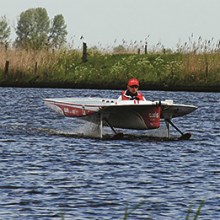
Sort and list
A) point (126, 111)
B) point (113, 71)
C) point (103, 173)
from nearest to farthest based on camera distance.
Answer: point (103, 173)
point (126, 111)
point (113, 71)

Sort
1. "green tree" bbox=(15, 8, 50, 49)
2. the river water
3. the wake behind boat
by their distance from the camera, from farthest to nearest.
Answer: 1. "green tree" bbox=(15, 8, 50, 49)
2. the wake behind boat
3. the river water

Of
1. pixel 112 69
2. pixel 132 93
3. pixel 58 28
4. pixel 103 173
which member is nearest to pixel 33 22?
pixel 58 28

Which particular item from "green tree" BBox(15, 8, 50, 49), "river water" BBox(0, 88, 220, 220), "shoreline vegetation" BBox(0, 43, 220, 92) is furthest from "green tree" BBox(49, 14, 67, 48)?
"river water" BBox(0, 88, 220, 220)

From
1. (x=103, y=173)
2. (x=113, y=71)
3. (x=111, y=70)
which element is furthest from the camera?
(x=111, y=70)

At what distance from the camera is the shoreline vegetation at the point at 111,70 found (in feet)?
179

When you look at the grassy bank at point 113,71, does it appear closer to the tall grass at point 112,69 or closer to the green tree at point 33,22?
the tall grass at point 112,69

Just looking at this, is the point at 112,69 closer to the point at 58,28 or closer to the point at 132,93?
the point at 132,93

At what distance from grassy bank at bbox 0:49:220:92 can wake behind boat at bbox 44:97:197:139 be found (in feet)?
87.9

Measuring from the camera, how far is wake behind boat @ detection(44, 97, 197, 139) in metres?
26.1

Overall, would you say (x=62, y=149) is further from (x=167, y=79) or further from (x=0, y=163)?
(x=167, y=79)

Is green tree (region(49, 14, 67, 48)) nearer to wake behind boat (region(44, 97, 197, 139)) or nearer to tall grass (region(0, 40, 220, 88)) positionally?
tall grass (region(0, 40, 220, 88))

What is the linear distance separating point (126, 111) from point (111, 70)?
33693 mm

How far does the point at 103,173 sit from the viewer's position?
1881 centimetres

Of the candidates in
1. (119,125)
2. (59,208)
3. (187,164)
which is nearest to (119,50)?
(119,125)
